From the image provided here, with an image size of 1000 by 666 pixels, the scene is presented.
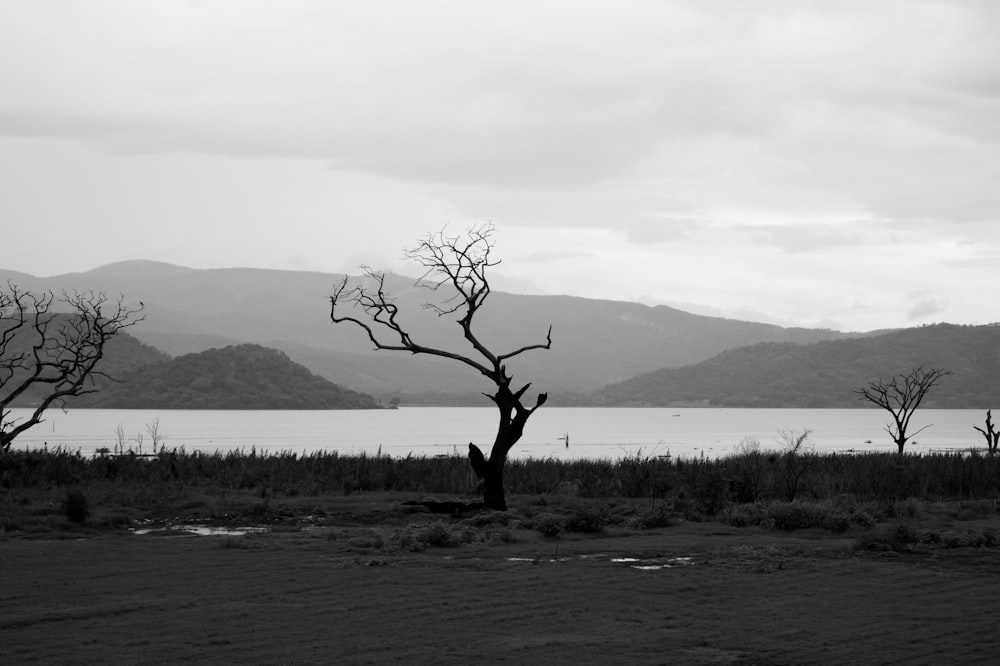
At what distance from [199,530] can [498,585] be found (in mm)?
7902

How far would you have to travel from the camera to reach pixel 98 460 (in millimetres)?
28578

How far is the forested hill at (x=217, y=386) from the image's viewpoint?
126188 mm

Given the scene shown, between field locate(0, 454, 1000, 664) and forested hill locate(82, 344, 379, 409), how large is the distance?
10896 centimetres

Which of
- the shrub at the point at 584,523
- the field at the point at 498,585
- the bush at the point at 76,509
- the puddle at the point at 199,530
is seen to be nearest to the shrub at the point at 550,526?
the field at the point at 498,585

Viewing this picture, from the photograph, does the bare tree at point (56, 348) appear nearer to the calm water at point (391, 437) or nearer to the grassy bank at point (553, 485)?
the grassy bank at point (553, 485)

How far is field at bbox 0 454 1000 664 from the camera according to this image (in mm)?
9344

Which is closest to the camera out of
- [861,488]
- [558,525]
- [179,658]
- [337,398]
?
[179,658]

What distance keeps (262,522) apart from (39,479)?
8.91 meters

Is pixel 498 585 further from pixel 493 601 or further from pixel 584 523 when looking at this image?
pixel 584 523

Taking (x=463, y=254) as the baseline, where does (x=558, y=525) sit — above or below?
below

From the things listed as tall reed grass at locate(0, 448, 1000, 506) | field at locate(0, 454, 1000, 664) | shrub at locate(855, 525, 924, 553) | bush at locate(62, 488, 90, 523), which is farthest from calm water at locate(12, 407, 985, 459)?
shrub at locate(855, 525, 924, 553)

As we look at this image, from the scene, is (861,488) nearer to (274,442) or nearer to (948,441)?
(274,442)

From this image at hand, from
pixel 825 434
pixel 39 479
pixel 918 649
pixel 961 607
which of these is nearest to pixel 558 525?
pixel 961 607

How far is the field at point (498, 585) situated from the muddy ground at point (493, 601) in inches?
1.5
